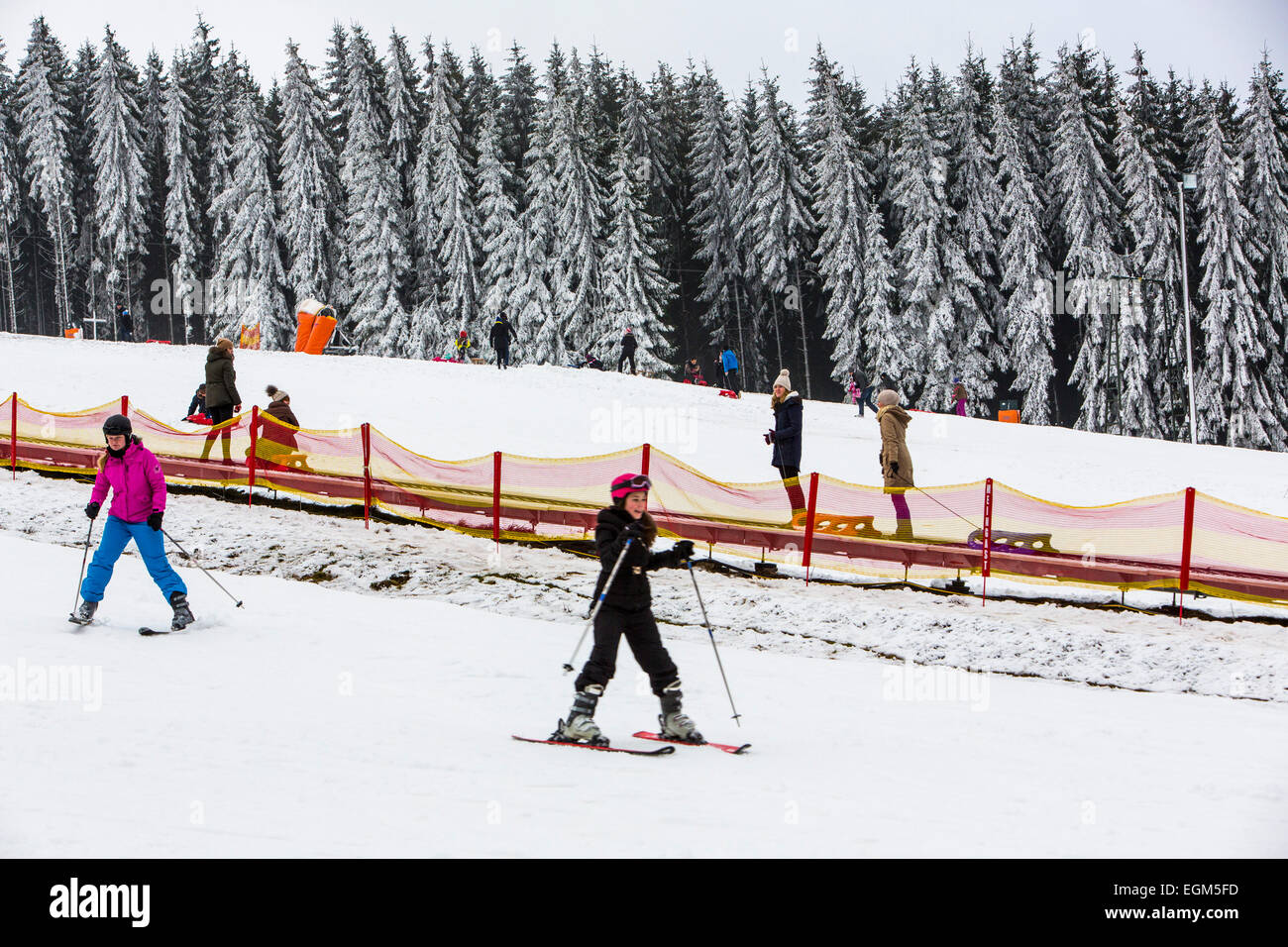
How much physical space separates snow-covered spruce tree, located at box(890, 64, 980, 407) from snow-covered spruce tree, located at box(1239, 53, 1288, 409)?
36.7 feet

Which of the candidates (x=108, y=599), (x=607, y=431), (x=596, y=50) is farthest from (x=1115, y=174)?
(x=108, y=599)

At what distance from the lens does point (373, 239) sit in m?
49.4

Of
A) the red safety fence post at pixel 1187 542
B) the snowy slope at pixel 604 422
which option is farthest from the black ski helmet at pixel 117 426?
the snowy slope at pixel 604 422

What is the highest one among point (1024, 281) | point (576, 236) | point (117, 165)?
point (117, 165)

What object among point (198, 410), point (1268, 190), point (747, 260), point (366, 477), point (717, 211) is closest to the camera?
point (366, 477)

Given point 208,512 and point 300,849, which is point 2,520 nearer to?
point 208,512

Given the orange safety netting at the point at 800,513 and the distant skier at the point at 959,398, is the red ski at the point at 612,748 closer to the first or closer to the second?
the orange safety netting at the point at 800,513

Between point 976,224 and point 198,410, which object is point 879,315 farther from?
point 198,410

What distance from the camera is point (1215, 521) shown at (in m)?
12.0

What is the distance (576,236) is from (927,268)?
1554 cm

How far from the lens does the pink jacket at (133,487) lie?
9.37 meters

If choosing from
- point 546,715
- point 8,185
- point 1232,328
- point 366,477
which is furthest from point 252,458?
point 8,185

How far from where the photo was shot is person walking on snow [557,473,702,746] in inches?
277
